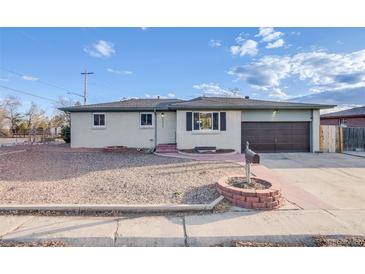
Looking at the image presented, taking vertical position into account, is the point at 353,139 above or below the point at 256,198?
above

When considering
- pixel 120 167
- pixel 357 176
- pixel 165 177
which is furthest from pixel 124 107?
pixel 357 176

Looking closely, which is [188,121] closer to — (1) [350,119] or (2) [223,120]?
(2) [223,120]

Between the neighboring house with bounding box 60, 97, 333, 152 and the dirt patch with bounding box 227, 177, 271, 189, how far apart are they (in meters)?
7.92

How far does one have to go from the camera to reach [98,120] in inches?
603

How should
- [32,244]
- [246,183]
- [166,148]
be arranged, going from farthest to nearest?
[166,148] → [246,183] → [32,244]

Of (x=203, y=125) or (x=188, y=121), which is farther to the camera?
(x=203, y=125)

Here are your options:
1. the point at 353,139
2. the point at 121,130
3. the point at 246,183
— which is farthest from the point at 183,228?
the point at 353,139

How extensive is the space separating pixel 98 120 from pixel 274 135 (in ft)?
36.5

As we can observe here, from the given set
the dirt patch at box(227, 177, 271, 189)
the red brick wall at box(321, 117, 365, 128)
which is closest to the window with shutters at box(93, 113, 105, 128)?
the dirt patch at box(227, 177, 271, 189)

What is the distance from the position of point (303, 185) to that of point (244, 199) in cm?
304

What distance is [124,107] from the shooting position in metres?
14.7

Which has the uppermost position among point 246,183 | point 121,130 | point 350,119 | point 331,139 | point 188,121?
point 350,119
